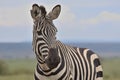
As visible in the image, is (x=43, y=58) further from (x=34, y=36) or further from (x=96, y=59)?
(x=96, y=59)

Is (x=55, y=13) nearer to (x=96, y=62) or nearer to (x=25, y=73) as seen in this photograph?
(x=96, y=62)

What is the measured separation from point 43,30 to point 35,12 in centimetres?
30

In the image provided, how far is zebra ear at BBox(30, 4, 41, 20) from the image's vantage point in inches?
247

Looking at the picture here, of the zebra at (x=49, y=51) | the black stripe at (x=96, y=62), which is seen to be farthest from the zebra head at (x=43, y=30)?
the black stripe at (x=96, y=62)

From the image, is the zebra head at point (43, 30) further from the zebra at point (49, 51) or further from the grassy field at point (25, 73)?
the grassy field at point (25, 73)

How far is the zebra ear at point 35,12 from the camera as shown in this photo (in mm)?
6277

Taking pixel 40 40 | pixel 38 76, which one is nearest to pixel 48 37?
pixel 40 40

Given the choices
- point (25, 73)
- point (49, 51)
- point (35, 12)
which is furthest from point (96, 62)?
point (25, 73)

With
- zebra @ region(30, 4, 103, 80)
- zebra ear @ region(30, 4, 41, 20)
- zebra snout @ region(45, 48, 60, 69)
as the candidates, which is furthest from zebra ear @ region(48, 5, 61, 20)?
zebra snout @ region(45, 48, 60, 69)

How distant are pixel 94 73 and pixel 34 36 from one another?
2069 millimetres

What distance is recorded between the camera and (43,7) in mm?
6207

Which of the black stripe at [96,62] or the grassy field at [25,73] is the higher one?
the grassy field at [25,73]

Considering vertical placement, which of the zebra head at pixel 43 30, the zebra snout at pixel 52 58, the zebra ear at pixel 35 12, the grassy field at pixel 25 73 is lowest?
the zebra snout at pixel 52 58

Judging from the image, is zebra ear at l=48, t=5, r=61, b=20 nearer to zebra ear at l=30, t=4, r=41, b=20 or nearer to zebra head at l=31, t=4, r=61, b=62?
zebra head at l=31, t=4, r=61, b=62
